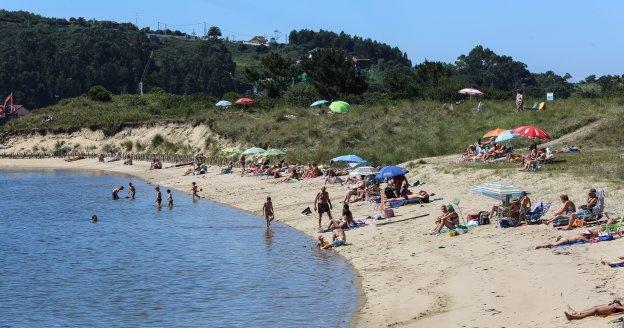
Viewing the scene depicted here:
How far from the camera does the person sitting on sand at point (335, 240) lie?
27.0m

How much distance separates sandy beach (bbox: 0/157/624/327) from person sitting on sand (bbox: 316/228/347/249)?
0.33m

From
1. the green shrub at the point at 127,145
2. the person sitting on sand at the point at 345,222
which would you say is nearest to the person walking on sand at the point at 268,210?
the person sitting on sand at the point at 345,222

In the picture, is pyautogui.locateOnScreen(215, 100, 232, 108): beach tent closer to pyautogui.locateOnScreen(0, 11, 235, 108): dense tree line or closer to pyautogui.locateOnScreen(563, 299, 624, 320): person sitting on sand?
pyautogui.locateOnScreen(0, 11, 235, 108): dense tree line

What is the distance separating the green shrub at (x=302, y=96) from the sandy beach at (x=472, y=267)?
3725 cm

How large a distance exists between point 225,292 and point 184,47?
15120 centimetres

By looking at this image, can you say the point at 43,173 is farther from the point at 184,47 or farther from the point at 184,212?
the point at 184,47

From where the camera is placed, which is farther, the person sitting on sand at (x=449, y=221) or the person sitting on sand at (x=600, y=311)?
the person sitting on sand at (x=449, y=221)

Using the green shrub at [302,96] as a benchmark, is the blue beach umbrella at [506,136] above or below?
below

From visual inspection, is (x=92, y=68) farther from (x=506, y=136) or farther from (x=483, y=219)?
(x=483, y=219)

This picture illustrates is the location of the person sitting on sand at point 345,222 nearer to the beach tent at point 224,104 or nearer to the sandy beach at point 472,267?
the sandy beach at point 472,267

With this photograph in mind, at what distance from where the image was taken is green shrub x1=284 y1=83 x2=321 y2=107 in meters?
72.8

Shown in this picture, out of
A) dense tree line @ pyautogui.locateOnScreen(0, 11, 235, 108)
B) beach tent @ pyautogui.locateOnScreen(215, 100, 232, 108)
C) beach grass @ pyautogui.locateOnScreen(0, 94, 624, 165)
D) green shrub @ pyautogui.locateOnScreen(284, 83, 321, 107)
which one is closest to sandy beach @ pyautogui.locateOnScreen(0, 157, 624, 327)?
beach grass @ pyautogui.locateOnScreen(0, 94, 624, 165)

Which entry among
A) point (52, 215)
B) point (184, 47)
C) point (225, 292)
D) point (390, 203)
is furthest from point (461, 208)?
point (184, 47)

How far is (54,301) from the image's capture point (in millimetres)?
22344
